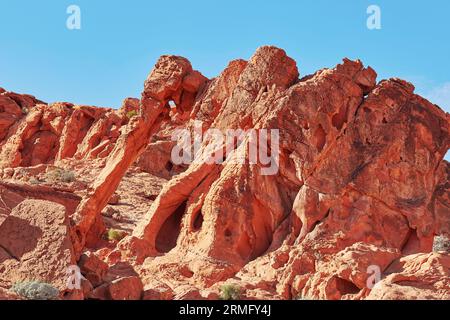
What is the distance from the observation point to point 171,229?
25359 mm

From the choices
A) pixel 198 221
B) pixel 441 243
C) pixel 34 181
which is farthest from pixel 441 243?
pixel 34 181

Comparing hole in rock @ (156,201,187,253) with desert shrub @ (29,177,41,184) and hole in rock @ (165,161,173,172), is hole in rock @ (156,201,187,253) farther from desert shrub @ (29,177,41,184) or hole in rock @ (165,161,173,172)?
hole in rock @ (165,161,173,172)

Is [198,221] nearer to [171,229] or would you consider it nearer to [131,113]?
[171,229]

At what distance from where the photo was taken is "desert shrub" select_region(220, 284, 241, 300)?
18.5m

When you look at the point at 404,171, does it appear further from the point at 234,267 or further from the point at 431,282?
the point at 431,282

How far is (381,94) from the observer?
83.9ft

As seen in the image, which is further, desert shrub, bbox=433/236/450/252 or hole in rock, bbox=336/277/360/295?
desert shrub, bbox=433/236/450/252

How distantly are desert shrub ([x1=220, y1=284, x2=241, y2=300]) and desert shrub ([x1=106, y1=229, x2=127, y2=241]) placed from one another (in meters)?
11.1

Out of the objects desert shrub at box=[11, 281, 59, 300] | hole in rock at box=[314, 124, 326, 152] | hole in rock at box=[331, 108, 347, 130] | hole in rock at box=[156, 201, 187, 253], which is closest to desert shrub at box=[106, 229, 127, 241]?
hole in rock at box=[156, 201, 187, 253]

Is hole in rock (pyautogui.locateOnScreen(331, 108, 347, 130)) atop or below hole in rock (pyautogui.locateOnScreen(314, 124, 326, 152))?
atop

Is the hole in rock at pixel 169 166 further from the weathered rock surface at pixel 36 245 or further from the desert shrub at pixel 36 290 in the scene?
the desert shrub at pixel 36 290

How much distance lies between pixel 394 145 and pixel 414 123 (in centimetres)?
106

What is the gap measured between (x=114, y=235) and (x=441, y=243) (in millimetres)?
11259

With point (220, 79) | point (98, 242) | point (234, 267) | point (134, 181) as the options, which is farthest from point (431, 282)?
point (134, 181)
